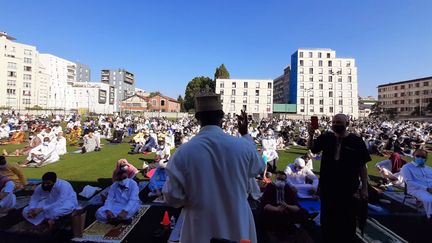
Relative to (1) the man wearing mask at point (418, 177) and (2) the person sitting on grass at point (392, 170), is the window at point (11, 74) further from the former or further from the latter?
(1) the man wearing mask at point (418, 177)

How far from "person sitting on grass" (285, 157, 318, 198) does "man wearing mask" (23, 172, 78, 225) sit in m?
5.41

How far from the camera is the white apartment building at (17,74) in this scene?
69.2 metres

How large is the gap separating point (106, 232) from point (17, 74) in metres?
81.6

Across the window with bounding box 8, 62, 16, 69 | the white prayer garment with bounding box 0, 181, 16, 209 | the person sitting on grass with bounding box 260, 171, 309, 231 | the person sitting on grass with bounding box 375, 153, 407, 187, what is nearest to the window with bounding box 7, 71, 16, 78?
the window with bounding box 8, 62, 16, 69

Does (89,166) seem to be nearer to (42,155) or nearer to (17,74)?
(42,155)

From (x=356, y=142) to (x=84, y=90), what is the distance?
107550 mm

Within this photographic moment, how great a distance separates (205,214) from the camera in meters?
1.92

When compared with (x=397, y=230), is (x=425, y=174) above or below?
above

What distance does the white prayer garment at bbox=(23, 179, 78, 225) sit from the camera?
5.38 metres

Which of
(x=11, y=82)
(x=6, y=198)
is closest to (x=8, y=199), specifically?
(x=6, y=198)

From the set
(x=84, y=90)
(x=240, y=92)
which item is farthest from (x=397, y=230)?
(x=84, y=90)

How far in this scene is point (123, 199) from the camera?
6109mm

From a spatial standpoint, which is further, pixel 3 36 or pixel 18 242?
pixel 3 36

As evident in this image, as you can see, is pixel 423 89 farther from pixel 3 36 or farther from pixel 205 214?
pixel 3 36
